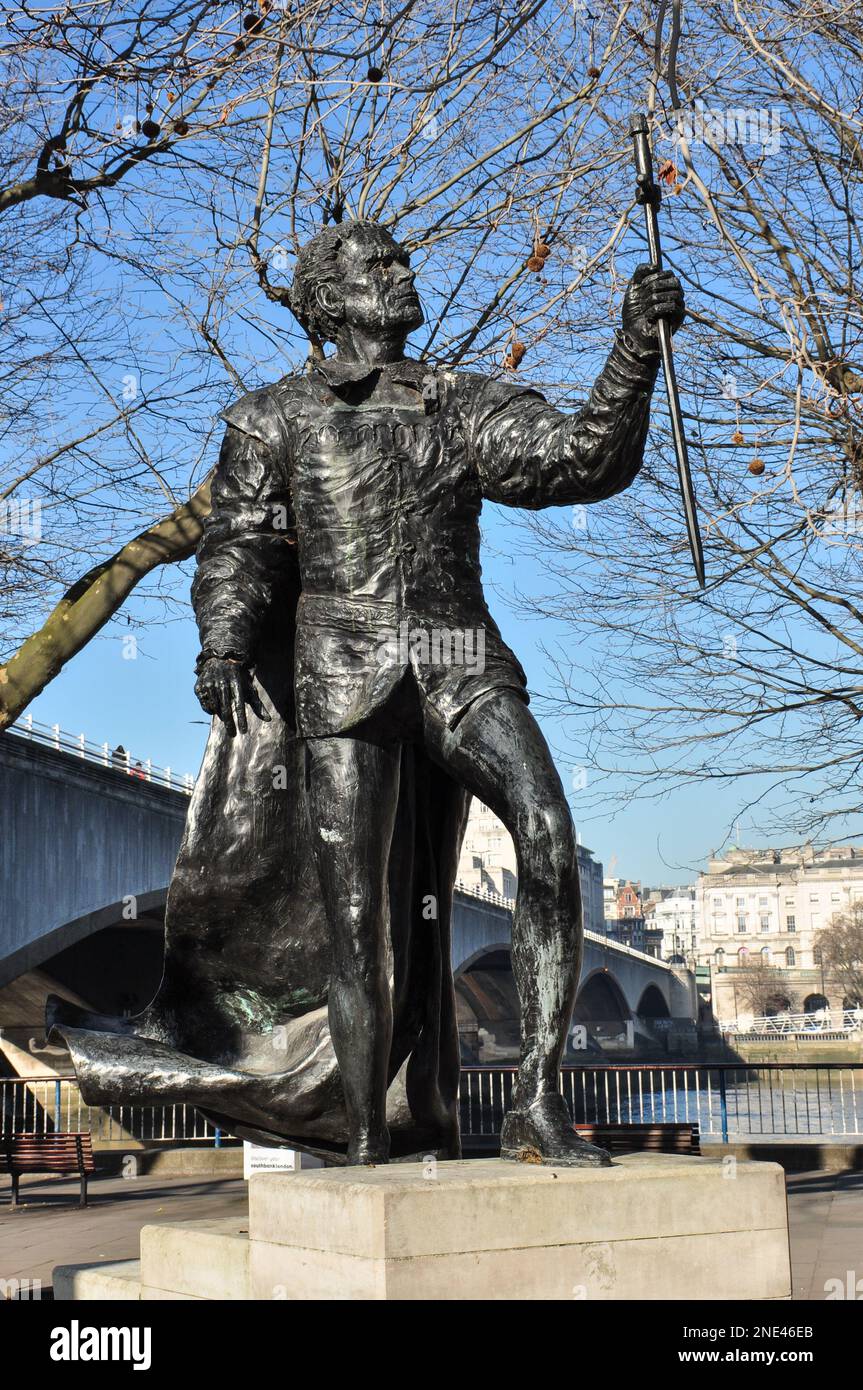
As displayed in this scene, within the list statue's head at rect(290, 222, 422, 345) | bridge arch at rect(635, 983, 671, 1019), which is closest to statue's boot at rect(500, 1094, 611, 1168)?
statue's head at rect(290, 222, 422, 345)

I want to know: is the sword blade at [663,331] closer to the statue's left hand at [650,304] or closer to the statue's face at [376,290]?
the statue's left hand at [650,304]

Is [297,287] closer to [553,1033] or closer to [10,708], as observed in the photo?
[553,1033]

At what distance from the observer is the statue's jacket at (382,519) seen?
4.45 m

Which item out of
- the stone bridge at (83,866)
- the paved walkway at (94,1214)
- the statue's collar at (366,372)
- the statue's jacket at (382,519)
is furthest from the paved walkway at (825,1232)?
the stone bridge at (83,866)

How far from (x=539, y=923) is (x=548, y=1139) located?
54 cm

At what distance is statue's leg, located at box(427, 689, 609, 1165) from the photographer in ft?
13.3

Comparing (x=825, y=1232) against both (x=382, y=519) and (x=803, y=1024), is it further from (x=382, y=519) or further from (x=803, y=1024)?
(x=803, y=1024)

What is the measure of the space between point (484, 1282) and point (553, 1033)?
724 millimetres

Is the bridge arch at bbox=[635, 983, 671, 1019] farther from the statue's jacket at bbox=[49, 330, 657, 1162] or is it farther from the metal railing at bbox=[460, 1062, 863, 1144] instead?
the statue's jacket at bbox=[49, 330, 657, 1162]

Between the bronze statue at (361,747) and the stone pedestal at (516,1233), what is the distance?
0.30m

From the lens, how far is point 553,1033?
408cm

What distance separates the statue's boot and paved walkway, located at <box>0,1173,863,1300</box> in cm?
377

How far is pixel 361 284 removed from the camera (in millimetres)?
4801

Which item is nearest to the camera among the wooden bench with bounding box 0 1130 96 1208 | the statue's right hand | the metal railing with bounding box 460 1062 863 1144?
the statue's right hand
